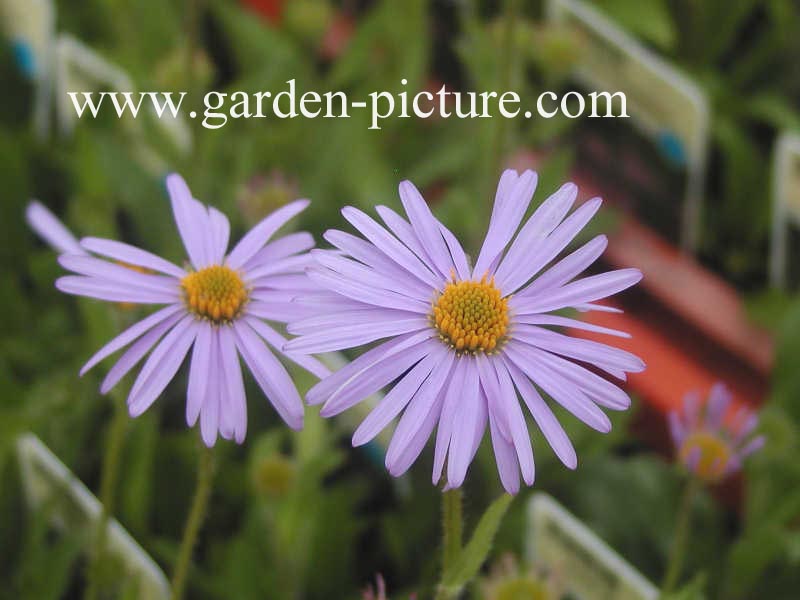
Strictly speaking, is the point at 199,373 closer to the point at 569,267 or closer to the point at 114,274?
the point at 114,274

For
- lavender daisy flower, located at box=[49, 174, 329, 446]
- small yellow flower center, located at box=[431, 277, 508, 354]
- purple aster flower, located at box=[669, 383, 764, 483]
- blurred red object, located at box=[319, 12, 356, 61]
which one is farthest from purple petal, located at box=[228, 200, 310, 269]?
blurred red object, located at box=[319, 12, 356, 61]

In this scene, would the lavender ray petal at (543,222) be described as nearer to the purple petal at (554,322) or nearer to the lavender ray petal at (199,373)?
the purple petal at (554,322)

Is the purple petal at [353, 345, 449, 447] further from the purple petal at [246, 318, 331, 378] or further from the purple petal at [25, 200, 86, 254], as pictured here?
the purple petal at [25, 200, 86, 254]

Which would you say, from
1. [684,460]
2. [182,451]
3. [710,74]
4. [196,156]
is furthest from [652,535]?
[710,74]

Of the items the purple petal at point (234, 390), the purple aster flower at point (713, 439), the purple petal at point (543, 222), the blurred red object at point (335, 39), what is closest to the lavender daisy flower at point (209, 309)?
the purple petal at point (234, 390)

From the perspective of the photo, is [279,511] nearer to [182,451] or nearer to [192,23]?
[182,451]
